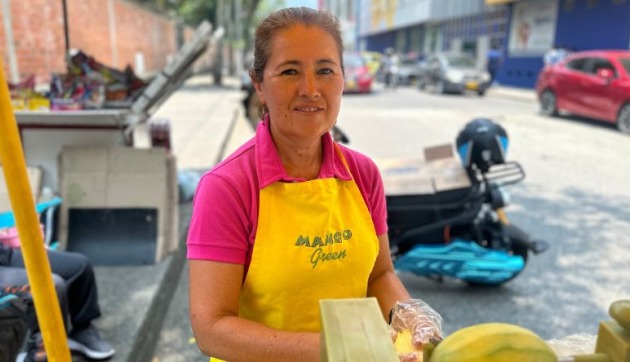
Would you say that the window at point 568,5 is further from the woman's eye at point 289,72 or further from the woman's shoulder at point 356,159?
the woman's eye at point 289,72

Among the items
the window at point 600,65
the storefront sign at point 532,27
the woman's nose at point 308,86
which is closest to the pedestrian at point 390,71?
the storefront sign at point 532,27

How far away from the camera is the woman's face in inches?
52.3

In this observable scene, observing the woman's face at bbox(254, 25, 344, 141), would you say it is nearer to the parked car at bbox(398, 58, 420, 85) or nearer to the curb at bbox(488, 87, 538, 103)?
the curb at bbox(488, 87, 538, 103)

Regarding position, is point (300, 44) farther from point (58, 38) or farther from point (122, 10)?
point (122, 10)

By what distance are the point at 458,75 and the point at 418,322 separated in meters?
19.7

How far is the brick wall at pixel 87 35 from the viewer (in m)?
9.58

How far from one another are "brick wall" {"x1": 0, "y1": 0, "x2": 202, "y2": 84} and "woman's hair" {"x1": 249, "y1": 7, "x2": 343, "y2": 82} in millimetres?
5361

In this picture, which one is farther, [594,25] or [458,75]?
[458,75]

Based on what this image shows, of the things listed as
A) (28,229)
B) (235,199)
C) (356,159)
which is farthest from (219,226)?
(28,229)

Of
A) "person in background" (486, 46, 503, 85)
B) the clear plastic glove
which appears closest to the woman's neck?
the clear plastic glove

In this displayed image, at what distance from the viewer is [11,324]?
6.39ft

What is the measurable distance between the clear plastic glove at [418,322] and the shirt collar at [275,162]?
0.39 metres

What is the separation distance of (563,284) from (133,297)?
3156mm

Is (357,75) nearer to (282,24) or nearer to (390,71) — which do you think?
(390,71)
